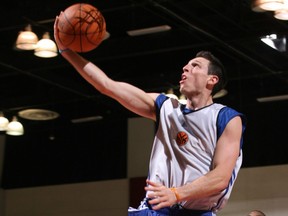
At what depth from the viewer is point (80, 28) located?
12.9 feet

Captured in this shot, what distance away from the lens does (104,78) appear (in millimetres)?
3889

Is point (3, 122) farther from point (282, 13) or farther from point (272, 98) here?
point (282, 13)

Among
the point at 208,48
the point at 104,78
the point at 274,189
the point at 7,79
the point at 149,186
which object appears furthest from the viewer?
the point at 7,79

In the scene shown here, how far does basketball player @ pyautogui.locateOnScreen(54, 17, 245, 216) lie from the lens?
3713mm

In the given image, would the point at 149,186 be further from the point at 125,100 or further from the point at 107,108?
the point at 107,108

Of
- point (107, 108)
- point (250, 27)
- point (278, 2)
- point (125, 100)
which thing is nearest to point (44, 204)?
point (107, 108)

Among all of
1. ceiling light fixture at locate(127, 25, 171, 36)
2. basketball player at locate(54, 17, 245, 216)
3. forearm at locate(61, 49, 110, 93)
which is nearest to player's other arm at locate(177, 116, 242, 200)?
basketball player at locate(54, 17, 245, 216)

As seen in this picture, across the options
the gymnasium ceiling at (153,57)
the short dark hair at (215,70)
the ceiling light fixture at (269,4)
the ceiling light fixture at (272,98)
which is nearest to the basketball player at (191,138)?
the short dark hair at (215,70)

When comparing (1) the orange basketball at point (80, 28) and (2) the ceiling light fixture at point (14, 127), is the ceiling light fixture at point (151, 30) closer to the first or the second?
(2) the ceiling light fixture at point (14, 127)

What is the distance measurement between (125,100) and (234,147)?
2.16 feet

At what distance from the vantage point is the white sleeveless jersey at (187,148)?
3.83 metres

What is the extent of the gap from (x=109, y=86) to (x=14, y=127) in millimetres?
10396

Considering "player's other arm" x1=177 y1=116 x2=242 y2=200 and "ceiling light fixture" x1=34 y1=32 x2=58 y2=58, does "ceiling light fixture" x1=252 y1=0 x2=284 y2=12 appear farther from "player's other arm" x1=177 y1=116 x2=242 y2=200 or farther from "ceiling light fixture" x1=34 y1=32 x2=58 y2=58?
"player's other arm" x1=177 y1=116 x2=242 y2=200

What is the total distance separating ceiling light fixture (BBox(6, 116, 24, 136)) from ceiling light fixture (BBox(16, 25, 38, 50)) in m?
4.12
